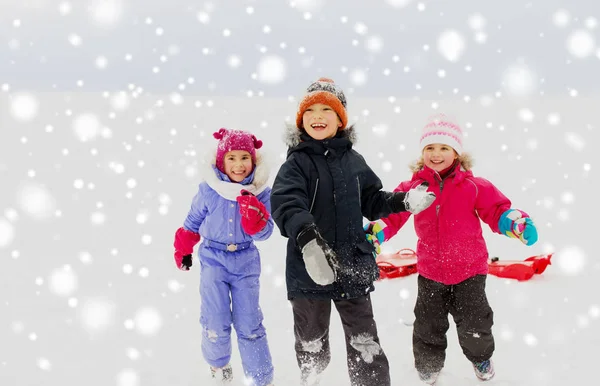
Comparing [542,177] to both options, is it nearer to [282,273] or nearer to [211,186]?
[282,273]

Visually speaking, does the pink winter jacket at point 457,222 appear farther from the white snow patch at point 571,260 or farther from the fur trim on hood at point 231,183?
the white snow patch at point 571,260

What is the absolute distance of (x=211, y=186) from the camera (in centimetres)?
389

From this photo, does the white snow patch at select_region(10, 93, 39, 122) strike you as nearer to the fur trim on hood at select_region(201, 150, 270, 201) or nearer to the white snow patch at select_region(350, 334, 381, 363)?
the fur trim on hood at select_region(201, 150, 270, 201)

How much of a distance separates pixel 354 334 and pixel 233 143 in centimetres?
157

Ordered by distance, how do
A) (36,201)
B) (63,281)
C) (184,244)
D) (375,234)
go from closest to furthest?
(375,234)
(184,244)
(63,281)
(36,201)

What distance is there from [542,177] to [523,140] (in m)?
4.64

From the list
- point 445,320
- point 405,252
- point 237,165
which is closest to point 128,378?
point 237,165

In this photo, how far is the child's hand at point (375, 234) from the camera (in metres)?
3.64

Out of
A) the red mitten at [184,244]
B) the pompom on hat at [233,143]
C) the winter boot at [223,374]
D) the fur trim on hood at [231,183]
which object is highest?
the pompom on hat at [233,143]

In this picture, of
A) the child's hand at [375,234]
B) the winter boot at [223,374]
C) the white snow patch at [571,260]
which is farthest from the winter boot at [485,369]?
the white snow patch at [571,260]

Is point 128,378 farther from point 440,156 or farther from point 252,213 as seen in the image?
point 440,156

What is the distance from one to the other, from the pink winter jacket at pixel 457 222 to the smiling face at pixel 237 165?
1045mm

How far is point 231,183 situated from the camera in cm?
385

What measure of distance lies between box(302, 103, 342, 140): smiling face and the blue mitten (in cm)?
132
